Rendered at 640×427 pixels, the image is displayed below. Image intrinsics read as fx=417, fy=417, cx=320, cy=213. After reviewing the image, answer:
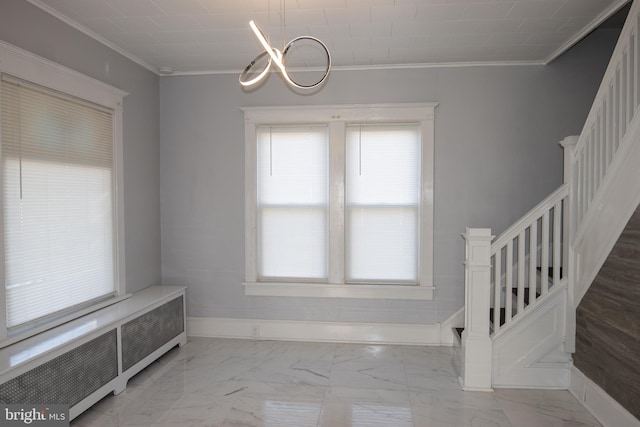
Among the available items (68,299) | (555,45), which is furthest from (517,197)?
(68,299)

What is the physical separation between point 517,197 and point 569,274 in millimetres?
1089

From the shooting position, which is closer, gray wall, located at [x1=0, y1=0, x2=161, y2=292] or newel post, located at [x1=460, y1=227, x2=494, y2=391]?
gray wall, located at [x1=0, y1=0, x2=161, y2=292]

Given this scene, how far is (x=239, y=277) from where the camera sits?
443 centimetres

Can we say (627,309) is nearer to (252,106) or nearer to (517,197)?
(517,197)

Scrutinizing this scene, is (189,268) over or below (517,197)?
below

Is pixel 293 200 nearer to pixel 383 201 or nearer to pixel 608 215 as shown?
pixel 383 201

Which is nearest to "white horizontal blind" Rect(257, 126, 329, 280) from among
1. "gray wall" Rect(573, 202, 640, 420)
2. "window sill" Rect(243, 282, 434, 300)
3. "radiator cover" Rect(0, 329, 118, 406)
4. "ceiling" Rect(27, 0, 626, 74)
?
"window sill" Rect(243, 282, 434, 300)

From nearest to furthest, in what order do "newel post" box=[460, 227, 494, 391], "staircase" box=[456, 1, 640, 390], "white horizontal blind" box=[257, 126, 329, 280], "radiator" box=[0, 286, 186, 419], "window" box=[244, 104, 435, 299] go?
"radiator" box=[0, 286, 186, 419]
"staircase" box=[456, 1, 640, 390]
"newel post" box=[460, 227, 494, 391]
"window" box=[244, 104, 435, 299]
"white horizontal blind" box=[257, 126, 329, 280]

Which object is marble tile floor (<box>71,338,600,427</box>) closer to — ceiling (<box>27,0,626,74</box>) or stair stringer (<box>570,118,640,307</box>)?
stair stringer (<box>570,118,640,307</box>)

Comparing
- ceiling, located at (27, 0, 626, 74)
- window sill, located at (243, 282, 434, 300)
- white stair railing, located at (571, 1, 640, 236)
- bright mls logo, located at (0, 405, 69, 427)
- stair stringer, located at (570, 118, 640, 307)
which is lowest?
bright mls logo, located at (0, 405, 69, 427)

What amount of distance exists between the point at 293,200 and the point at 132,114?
1.75 meters

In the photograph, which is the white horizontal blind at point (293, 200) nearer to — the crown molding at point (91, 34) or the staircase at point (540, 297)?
the crown molding at point (91, 34)

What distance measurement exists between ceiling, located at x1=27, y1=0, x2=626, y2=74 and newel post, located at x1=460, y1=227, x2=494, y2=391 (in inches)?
64.1

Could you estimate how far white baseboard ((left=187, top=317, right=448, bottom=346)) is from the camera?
4.22 metres
